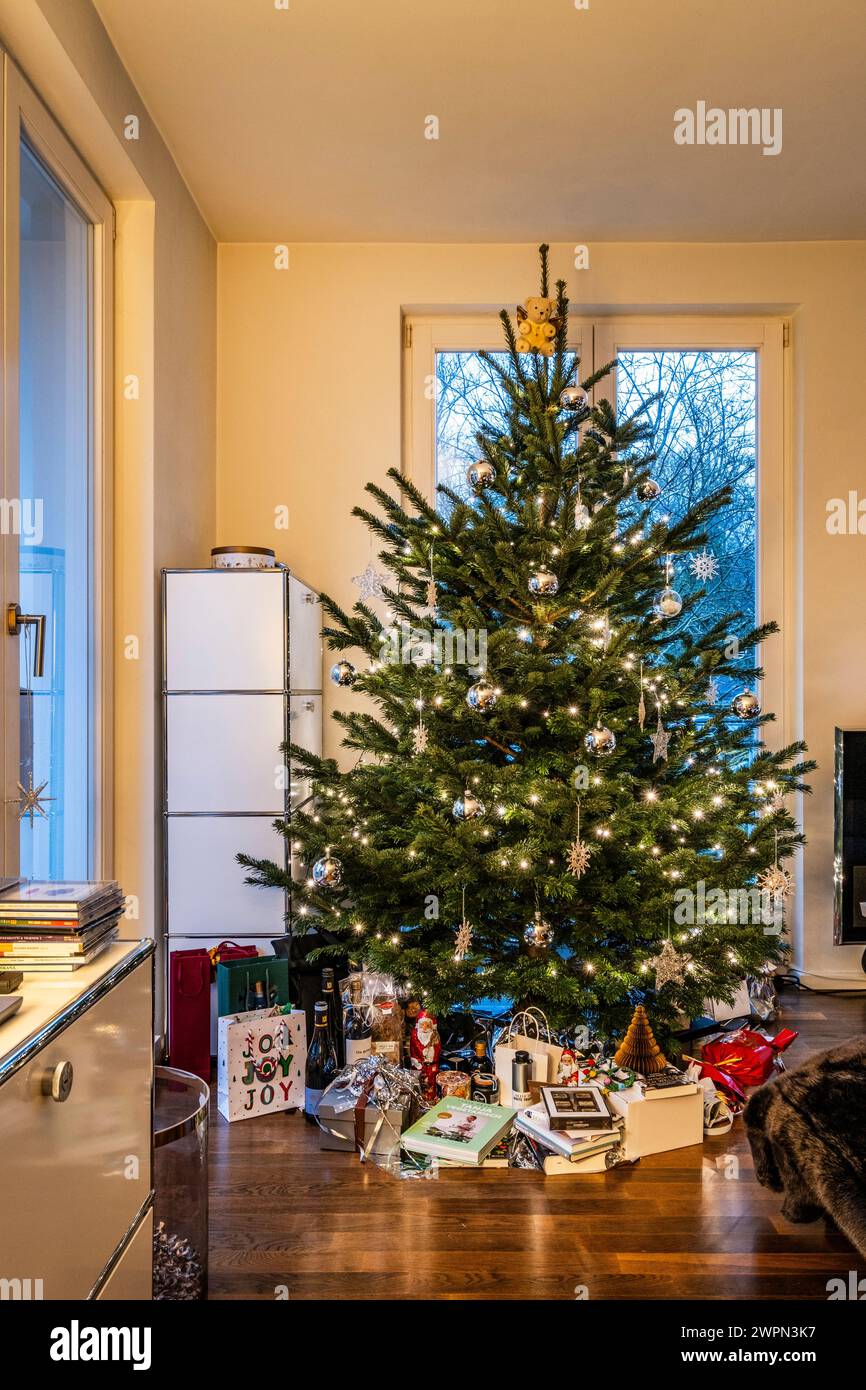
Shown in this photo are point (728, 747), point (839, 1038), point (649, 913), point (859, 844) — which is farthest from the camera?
point (859, 844)

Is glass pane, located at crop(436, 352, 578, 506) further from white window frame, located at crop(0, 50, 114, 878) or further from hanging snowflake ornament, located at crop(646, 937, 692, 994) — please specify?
hanging snowflake ornament, located at crop(646, 937, 692, 994)

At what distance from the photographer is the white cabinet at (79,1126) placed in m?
0.92

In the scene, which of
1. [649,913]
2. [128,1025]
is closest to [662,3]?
[649,913]

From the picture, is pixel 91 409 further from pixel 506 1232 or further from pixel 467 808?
pixel 506 1232

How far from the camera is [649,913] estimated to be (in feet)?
8.31

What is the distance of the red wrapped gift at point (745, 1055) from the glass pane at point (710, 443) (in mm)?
1549

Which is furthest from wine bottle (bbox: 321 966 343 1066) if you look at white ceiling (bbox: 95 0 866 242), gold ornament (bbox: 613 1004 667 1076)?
white ceiling (bbox: 95 0 866 242)

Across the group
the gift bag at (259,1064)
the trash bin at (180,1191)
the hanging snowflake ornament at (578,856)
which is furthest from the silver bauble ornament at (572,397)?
the trash bin at (180,1191)

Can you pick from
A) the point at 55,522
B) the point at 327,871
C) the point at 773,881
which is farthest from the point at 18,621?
the point at 773,881

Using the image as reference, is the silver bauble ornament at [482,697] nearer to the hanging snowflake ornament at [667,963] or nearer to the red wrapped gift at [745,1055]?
the hanging snowflake ornament at [667,963]

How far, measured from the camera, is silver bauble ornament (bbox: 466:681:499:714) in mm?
2367

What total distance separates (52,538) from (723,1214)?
2280 millimetres
